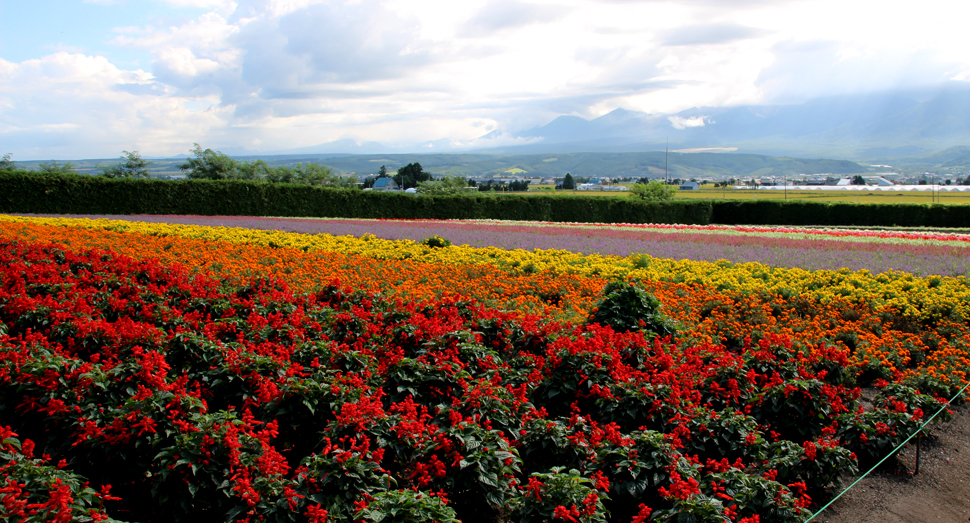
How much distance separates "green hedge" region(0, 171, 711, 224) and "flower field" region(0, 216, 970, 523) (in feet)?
73.3

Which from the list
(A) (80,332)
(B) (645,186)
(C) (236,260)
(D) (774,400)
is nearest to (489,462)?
(D) (774,400)

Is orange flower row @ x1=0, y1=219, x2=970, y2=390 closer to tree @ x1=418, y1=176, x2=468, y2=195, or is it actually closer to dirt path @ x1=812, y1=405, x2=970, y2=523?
dirt path @ x1=812, y1=405, x2=970, y2=523

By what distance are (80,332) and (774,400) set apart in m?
6.15

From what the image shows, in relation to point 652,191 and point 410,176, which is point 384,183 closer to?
point 410,176

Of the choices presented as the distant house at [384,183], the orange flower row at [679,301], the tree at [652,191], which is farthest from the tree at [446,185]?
the orange flower row at [679,301]

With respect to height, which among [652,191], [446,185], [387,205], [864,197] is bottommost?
[387,205]

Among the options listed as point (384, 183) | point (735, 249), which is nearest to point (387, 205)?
point (735, 249)

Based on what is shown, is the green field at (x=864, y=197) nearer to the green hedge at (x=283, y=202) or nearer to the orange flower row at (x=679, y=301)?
the green hedge at (x=283, y=202)

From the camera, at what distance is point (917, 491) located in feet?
13.1

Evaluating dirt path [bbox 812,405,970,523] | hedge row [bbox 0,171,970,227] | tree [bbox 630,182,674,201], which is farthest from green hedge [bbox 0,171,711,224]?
dirt path [bbox 812,405,970,523]

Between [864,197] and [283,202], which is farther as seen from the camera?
[864,197]

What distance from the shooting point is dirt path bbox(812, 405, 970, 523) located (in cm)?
368

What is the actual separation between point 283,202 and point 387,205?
18.5 ft

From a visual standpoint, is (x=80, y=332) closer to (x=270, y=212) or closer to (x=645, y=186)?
(x=270, y=212)
